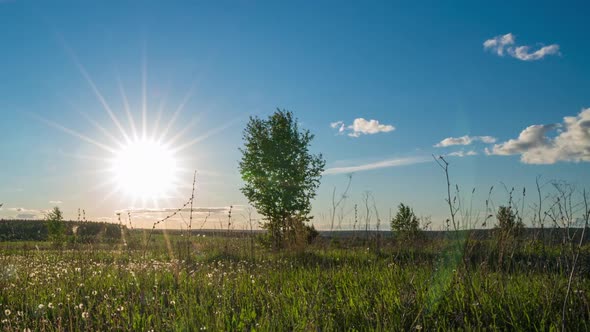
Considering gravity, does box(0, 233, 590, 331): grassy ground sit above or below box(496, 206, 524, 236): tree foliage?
below

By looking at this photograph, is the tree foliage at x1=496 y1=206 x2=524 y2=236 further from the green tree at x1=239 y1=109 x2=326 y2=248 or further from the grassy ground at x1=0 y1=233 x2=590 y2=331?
the green tree at x1=239 y1=109 x2=326 y2=248

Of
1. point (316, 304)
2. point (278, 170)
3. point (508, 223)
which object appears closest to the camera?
point (316, 304)

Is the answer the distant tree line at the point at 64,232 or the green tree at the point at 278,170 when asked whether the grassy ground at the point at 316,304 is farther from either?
the green tree at the point at 278,170

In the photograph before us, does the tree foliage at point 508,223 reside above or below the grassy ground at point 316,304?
above

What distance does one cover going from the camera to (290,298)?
5.38 meters

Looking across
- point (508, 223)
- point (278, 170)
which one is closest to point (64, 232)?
point (278, 170)

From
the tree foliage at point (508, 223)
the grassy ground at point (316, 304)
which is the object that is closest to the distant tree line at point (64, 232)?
the grassy ground at point (316, 304)

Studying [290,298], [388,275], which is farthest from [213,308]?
[388,275]

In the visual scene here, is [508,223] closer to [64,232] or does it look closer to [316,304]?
[316,304]

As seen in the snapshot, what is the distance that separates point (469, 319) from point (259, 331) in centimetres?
208

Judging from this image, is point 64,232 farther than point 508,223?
Yes

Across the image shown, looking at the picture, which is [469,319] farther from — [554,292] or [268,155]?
[268,155]

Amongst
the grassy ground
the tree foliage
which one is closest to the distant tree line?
the grassy ground

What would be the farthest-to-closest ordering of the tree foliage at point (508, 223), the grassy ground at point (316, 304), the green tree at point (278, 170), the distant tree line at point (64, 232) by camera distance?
the green tree at point (278, 170)
the distant tree line at point (64, 232)
the tree foliage at point (508, 223)
the grassy ground at point (316, 304)
